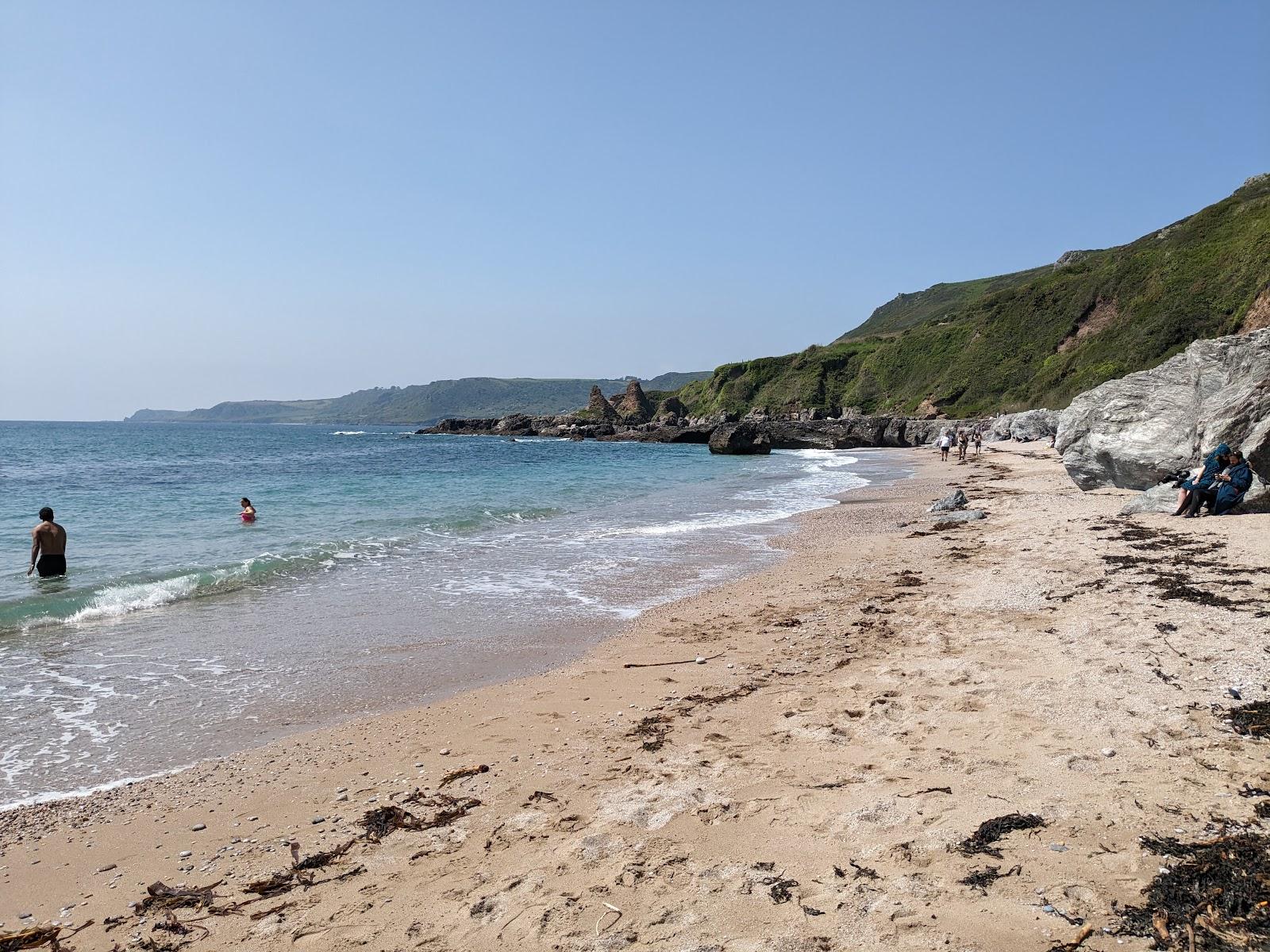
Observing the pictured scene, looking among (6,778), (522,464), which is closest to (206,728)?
(6,778)

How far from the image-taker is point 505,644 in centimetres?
847

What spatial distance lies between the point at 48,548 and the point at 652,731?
12.3m

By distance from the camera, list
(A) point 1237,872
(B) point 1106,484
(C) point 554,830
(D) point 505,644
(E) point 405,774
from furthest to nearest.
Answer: (B) point 1106,484, (D) point 505,644, (E) point 405,774, (C) point 554,830, (A) point 1237,872

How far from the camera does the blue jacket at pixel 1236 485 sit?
38.7ft

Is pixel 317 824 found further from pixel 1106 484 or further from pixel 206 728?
pixel 1106 484

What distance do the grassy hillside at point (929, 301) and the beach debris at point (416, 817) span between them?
140 metres

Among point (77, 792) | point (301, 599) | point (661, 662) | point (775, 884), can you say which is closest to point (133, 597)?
point (301, 599)

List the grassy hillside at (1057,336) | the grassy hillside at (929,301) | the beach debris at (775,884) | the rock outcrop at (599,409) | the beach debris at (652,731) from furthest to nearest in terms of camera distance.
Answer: the grassy hillside at (929,301) → the rock outcrop at (599,409) → the grassy hillside at (1057,336) → the beach debris at (652,731) → the beach debris at (775,884)

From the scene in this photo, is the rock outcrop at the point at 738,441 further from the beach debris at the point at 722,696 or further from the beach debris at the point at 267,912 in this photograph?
the beach debris at the point at 267,912

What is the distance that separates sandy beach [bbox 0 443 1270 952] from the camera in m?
3.18

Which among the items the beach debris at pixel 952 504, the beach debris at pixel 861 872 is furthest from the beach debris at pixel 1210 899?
the beach debris at pixel 952 504

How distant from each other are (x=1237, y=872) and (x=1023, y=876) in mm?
804

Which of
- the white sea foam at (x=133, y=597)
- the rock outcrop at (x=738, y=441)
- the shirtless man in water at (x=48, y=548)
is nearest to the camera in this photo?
the white sea foam at (x=133, y=597)

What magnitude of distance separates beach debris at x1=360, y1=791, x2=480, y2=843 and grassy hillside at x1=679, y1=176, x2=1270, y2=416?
180ft
